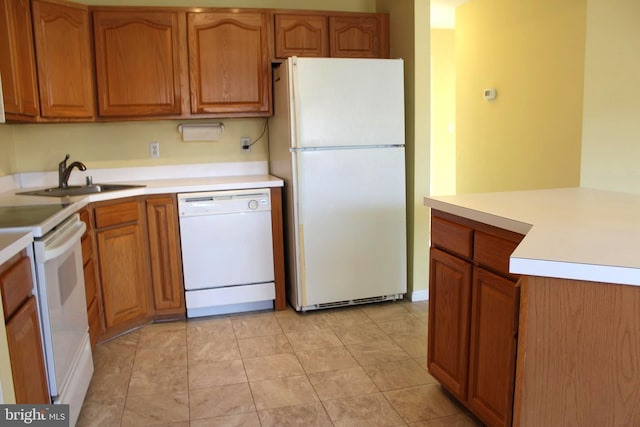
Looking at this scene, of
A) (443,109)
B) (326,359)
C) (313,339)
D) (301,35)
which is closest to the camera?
(326,359)

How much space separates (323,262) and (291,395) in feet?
3.71

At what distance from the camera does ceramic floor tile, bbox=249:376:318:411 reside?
7.51 ft

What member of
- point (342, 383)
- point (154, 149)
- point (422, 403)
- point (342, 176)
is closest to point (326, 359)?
point (342, 383)

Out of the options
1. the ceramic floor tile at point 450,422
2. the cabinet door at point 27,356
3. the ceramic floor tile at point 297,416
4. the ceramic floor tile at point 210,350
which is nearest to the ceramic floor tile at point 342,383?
the ceramic floor tile at point 297,416

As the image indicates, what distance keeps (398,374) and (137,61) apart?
8.03ft

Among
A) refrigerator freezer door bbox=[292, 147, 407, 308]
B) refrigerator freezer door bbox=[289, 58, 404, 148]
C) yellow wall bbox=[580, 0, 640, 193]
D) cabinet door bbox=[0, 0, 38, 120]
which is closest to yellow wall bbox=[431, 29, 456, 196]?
yellow wall bbox=[580, 0, 640, 193]

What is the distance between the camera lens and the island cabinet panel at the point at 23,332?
60.2 inches

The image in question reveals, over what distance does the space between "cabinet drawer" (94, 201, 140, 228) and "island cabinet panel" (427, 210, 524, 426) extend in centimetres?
181

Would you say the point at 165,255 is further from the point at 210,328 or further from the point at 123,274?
the point at 210,328

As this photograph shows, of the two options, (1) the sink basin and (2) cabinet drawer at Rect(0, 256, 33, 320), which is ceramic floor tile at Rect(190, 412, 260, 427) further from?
(1) the sink basin

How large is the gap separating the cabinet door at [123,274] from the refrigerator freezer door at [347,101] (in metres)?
1.15

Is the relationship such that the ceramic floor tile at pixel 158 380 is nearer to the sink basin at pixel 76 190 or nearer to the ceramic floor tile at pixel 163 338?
the ceramic floor tile at pixel 163 338

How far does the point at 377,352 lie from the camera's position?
278cm

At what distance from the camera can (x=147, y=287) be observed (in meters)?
3.24
